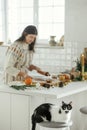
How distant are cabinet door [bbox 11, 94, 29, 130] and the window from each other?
234cm

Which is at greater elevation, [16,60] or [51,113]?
[16,60]

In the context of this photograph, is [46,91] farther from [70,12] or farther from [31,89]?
[70,12]

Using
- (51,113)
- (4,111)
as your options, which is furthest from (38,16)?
(51,113)

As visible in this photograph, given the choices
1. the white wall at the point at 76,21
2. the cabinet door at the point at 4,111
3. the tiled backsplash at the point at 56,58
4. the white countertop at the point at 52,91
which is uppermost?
the white wall at the point at 76,21

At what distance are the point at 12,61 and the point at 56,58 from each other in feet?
4.84

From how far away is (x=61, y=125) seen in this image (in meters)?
3.04

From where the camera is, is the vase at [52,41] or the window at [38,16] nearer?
the vase at [52,41]

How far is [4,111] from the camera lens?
3.40 meters

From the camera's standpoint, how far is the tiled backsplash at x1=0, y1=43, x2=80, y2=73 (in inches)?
201

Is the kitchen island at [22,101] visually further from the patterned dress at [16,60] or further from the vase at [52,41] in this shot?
the vase at [52,41]

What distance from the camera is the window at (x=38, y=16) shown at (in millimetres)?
5445

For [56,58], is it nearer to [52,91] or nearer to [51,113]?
[52,91]

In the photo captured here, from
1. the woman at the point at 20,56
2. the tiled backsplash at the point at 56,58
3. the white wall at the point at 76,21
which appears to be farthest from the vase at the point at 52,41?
the woman at the point at 20,56

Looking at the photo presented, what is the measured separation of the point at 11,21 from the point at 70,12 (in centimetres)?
130
